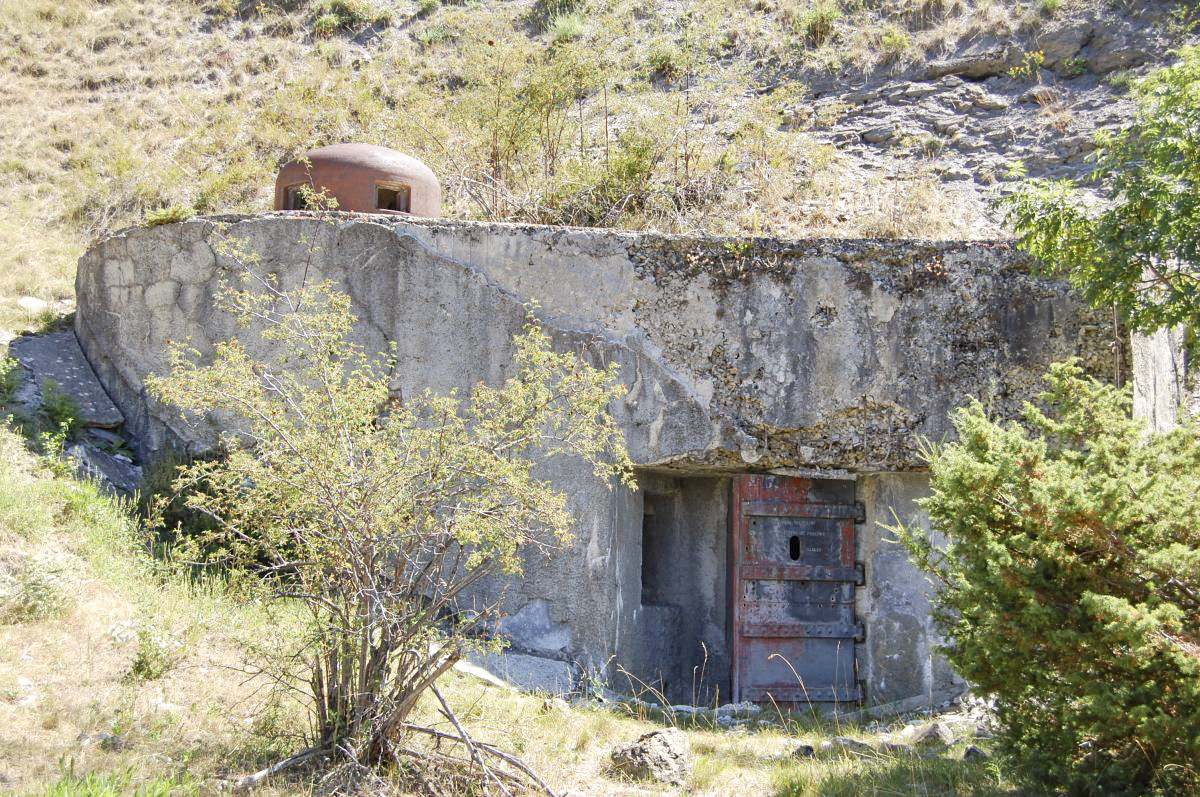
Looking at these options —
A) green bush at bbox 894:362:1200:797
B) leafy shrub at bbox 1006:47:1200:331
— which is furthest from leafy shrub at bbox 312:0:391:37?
green bush at bbox 894:362:1200:797

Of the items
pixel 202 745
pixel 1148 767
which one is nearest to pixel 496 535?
pixel 202 745

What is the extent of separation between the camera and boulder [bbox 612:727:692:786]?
483 cm

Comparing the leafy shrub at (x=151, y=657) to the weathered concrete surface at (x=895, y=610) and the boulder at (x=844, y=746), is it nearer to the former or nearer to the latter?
the boulder at (x=844, y=746)

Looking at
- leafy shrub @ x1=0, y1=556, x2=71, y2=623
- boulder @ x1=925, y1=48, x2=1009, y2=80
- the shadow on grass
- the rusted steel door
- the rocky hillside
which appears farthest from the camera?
boulder @ x1=925, y1=48, x2=1009, y2=80

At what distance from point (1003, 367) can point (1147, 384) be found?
1.01 m

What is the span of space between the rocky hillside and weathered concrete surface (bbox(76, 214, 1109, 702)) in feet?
7.50

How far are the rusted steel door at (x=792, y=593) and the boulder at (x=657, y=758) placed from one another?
2.22m

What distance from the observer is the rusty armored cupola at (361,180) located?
7.75m

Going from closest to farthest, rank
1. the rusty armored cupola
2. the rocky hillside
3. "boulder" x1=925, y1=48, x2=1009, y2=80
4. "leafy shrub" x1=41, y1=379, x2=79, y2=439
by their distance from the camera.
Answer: "leafy shrub" x1=41, y1=379, x2=79, y2=439 < the rusty armored cupola < the rocky hillside < "boulder" x1=925, y1=48, x2=1009, y2=80

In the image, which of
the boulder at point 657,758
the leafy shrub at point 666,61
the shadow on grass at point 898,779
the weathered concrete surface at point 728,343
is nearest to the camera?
the shadow on grass at point 898,779

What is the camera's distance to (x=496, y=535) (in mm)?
4387

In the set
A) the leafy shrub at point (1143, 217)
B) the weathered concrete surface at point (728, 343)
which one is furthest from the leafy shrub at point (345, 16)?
the leafy shrub at point (1143, 217)

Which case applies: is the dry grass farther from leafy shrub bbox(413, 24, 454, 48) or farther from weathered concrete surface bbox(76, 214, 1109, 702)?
weathered concrete surface bbox(76, 214, 1109, 702)

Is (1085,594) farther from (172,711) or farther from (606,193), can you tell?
(606,193)
